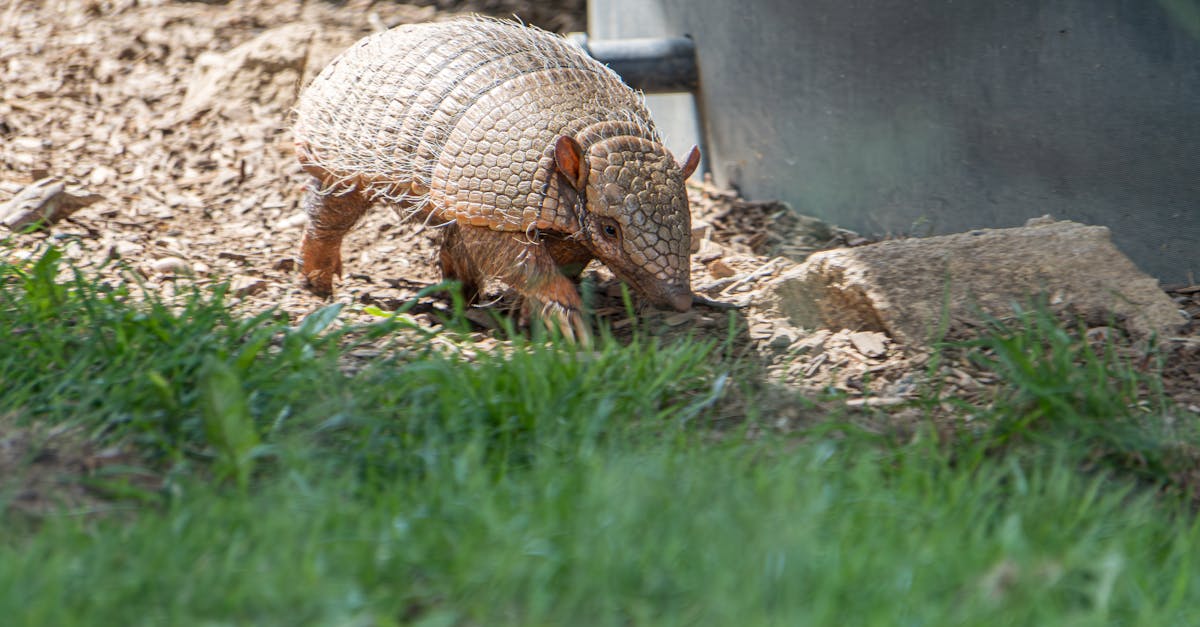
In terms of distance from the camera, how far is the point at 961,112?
4785mm

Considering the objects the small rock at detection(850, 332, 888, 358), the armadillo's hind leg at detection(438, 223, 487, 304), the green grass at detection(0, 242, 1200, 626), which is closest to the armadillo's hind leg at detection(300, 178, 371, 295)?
the armadillo's hind leg at detection(438, 223, 487, 304)

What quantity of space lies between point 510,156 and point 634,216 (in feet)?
1.64

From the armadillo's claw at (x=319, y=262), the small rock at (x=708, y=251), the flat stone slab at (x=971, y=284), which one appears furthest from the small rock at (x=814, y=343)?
the armadillo's claw at (x=319, y=262)

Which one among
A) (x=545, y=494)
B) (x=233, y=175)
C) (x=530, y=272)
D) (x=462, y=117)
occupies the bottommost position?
(x=545, y=494)

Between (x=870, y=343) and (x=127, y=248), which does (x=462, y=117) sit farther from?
(x=127, y=248)

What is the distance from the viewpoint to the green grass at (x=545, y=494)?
2.10m

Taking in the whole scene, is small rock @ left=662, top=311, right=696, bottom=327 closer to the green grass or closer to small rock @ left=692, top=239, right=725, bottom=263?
the green grass

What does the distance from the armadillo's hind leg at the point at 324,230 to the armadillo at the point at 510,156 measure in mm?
50

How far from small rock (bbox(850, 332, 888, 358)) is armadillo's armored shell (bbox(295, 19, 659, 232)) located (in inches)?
42.2

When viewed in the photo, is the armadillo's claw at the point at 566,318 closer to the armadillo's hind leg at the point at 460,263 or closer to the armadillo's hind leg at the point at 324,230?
the armadillo's hind leg at the point at 460,263

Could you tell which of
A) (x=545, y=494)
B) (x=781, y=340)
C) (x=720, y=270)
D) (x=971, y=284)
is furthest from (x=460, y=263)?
(x=545, y=494)

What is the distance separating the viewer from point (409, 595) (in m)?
2.12

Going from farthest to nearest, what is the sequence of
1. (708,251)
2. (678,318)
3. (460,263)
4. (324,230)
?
(708,251), (324,230), (460,263), (678,318)

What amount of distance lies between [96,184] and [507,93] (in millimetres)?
2726
